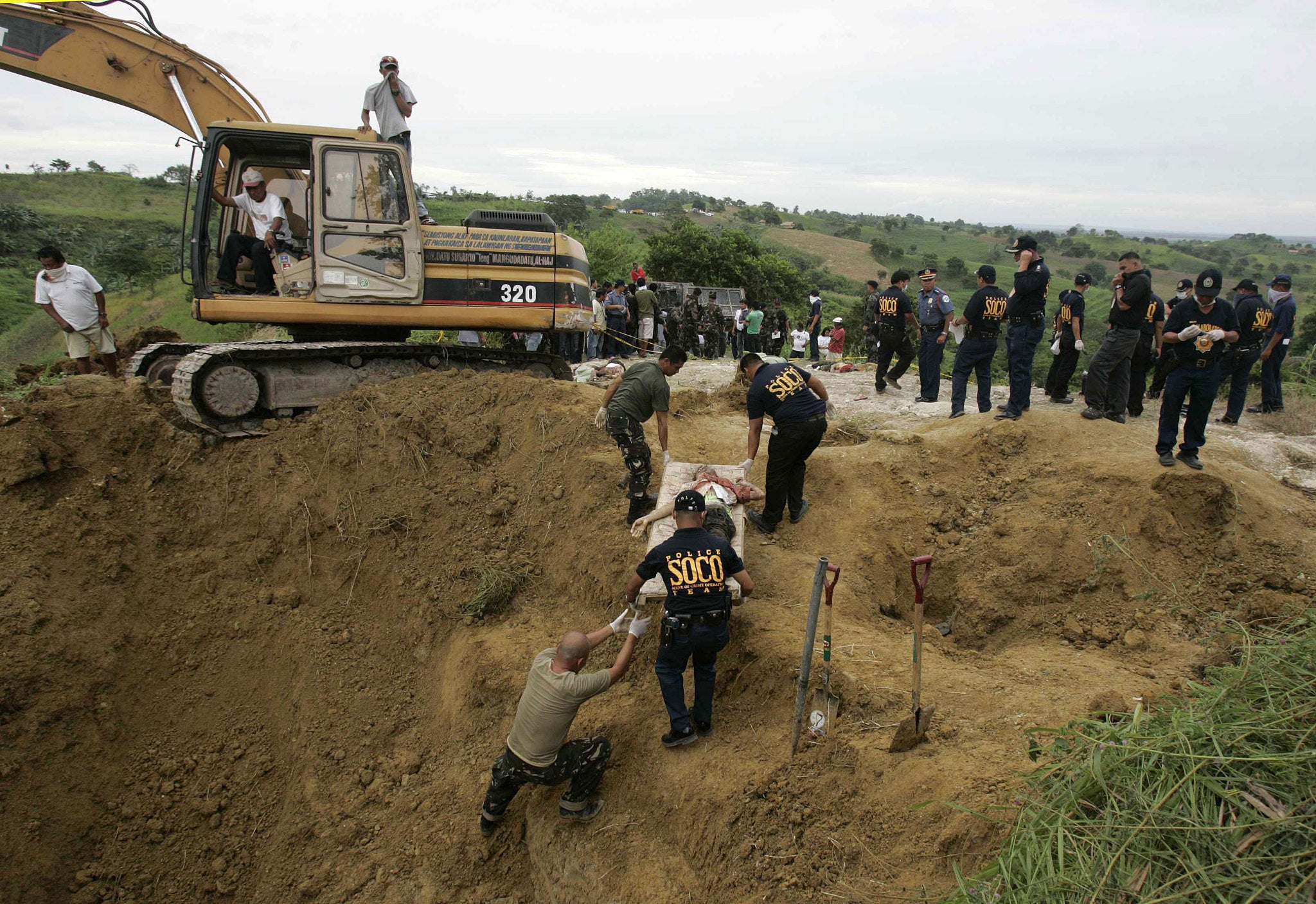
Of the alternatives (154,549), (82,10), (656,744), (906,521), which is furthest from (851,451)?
(82,10)

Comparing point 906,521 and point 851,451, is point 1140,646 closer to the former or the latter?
point 906,521

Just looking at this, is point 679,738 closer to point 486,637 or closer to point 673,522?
point 673,522

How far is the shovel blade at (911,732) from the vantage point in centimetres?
377

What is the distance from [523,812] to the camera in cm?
485

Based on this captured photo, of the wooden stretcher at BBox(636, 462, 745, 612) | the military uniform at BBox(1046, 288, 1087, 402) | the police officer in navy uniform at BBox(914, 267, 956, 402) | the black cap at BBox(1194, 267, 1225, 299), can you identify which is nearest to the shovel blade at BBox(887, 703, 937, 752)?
the wooden stretcher at BBox(636, 462, 745, 612)

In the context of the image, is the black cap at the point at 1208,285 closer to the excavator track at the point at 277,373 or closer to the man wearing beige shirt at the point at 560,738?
the man wearing beige shirt at the point at 560,738

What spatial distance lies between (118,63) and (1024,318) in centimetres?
987

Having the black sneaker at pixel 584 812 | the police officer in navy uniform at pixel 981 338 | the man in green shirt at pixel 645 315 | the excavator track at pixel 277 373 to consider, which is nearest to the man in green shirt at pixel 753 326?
the man in green shirt at pixel 645 315

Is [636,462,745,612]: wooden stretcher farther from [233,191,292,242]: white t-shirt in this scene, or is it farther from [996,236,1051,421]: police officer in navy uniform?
[233,191,292,242]: white t-shirt

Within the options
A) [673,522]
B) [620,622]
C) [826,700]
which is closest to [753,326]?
[673,522]

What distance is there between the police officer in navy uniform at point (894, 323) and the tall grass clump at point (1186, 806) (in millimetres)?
7061

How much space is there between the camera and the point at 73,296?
7777mm

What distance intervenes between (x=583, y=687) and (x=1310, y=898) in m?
3.24

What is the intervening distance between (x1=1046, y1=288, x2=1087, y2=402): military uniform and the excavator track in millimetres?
6761
